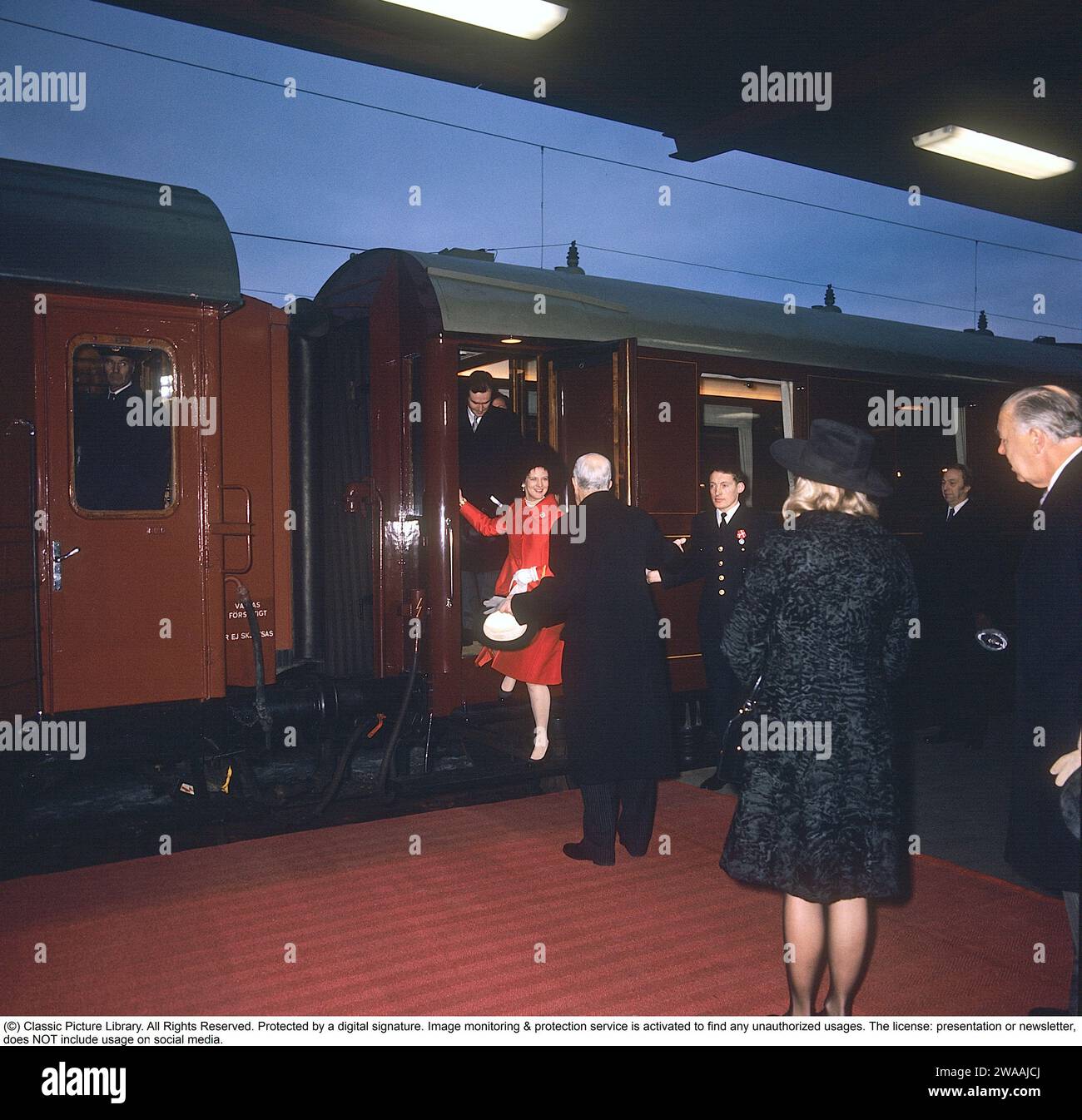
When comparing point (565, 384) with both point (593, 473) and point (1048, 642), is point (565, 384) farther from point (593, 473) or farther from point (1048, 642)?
point (1048, 642)

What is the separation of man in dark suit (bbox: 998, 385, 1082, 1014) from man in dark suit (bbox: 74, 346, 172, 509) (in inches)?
166

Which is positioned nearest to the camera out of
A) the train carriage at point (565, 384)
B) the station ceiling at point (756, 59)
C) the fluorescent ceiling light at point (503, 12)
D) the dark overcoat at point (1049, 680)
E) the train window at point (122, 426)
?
the dark overcoat at point (1049, 680)

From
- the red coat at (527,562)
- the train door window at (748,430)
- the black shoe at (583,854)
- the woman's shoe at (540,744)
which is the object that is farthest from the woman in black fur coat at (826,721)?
the train door window at (748,430)

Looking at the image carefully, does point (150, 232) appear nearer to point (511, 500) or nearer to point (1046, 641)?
point (511, 500)

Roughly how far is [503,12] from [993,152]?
14.9 ft

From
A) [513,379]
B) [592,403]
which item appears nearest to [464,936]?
[592,403]

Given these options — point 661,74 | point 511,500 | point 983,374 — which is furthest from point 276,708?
point 983,374

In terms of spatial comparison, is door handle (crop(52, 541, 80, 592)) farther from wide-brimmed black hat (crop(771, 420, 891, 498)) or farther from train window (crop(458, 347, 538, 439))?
wide-brimmed black hat (crop(771, 420, 891, 498))

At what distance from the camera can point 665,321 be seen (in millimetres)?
6930

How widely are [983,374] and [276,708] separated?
7.27m

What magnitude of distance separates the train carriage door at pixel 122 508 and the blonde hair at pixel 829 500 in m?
3.51

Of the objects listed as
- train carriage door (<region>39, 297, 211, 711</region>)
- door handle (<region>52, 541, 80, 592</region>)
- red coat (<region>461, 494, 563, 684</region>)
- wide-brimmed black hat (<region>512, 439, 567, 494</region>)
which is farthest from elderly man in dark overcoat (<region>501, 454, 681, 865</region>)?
door handle (<region>52, 541, 80, 592</region>)

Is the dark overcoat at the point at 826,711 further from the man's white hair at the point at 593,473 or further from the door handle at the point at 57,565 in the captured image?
the door handle at the point at 57,565

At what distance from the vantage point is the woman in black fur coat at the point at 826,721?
297 cm
